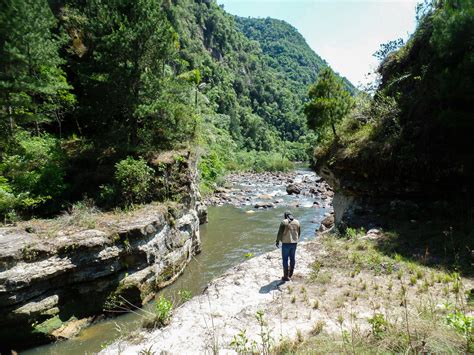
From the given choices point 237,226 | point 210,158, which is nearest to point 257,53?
point 210,158

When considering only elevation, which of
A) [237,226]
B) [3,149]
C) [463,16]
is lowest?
[237,226]

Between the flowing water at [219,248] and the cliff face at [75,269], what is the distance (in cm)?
51

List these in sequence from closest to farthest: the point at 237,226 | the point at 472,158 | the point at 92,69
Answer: the point at 472,158, the point at 92,69, the point at 237,226

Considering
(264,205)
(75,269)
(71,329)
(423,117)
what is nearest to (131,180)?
(75,269)

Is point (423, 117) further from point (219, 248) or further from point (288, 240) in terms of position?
point (219, 248)

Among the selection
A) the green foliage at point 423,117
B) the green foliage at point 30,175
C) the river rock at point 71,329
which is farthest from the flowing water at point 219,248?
the green foliage at point 423,117

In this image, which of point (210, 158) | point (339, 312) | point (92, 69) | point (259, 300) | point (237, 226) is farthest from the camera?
point (210, 158)

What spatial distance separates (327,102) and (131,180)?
1520cm

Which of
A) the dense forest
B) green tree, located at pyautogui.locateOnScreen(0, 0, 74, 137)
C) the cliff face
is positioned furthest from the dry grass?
green tree, located at pyautogui.locateOnScreen(0, 0, 74, 137)

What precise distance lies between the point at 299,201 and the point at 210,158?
39.7ft

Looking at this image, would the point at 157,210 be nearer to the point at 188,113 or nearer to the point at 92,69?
the point at 188,113

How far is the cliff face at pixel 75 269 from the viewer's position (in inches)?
343

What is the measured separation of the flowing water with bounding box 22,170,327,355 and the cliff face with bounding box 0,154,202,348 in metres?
0.51

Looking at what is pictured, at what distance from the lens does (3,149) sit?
12703 mm
